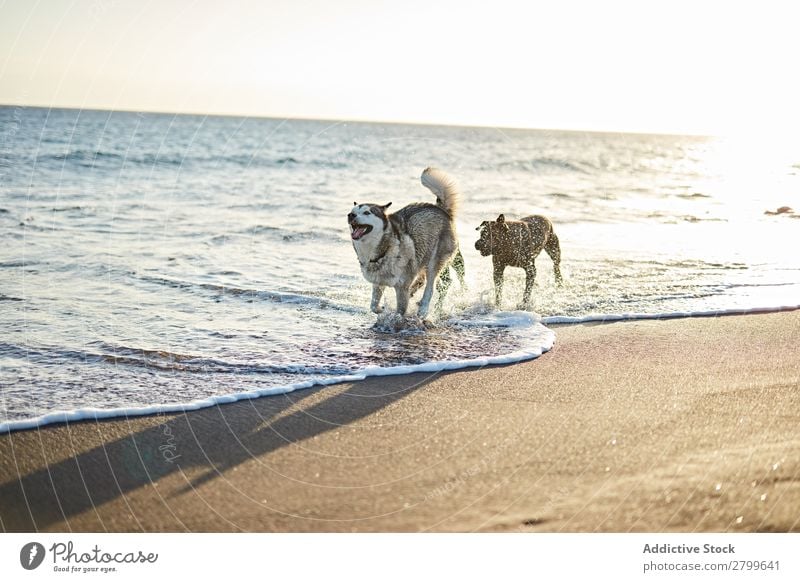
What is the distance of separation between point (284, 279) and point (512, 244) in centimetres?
308

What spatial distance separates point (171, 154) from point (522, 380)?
1146 inches

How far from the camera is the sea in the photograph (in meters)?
6.22

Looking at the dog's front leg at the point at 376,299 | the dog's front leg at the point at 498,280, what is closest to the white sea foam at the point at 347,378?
the dog's front leg at the point at 498,280

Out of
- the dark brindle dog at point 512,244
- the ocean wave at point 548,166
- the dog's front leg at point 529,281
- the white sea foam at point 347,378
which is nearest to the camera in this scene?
the white sea foam at point 347,378

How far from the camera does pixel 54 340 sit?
6816 millimetres

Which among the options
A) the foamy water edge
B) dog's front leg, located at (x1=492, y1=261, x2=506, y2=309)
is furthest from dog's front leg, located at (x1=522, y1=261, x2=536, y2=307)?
the foamy water edge

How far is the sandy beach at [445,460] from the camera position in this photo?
4008mm

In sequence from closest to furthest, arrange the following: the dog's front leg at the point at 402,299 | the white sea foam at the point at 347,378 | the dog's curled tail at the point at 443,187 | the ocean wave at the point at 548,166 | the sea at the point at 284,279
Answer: the white sea foam at the point at 347,378 → the sea at the point at 284,279 → the dog's front leg at the point at 402,299 → the dog's curled tail at the point at 443,187 → the ocean wave at the point at 548,166

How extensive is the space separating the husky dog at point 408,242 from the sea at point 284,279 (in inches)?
18.2

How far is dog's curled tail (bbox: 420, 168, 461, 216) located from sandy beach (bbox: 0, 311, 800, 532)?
2995 mm

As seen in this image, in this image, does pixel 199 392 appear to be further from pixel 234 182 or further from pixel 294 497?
pixel 234 182

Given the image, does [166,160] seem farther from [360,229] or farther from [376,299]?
[360,229]

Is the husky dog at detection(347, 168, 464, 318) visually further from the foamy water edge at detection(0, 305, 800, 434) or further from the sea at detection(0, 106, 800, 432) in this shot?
the foamy water edge at detection(0, 305, 800, 434)

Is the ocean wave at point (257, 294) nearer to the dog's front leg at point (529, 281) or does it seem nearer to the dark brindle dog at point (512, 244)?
the dark brindle dog at point (512, 244)
